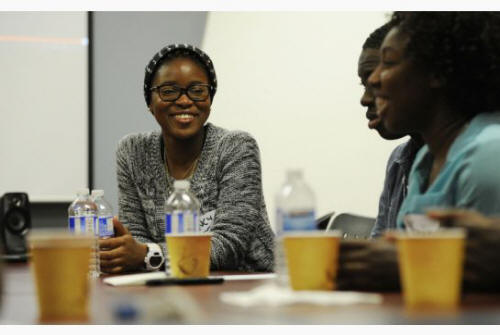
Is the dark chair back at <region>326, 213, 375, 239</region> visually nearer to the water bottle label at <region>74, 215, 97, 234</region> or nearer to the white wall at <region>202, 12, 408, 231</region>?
the water bottle label at <region>74, 215, 97, 234</region>

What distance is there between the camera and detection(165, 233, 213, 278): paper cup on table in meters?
1.60

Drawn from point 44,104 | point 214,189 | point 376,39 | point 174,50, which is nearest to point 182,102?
point 174,50

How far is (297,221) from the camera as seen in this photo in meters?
1.40

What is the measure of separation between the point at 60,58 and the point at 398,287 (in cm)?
328

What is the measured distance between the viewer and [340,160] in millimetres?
4031

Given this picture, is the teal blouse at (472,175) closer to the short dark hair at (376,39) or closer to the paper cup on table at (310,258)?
the paper cup on table at (310,258)

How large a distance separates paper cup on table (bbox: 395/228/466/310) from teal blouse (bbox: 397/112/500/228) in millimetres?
364

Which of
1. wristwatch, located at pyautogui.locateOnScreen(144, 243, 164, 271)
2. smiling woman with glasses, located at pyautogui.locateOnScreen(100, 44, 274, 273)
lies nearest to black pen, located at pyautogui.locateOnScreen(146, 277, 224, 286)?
wristwatch, located at pyautogui.locateOnScreen(144, 243, 164, 271)

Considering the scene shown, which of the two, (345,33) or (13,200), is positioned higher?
(345,33)

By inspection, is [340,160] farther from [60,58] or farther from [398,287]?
[398,287]

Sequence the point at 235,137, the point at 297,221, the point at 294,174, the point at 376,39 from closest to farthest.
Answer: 1. the point at 297,221
2. the point at 294,174
3. the point at 376,39
4. the point at 235,137

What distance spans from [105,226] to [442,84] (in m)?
0.99

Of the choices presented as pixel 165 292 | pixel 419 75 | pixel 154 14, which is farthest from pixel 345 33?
pixel 165 292

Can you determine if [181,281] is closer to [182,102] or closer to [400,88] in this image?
[400,88]
